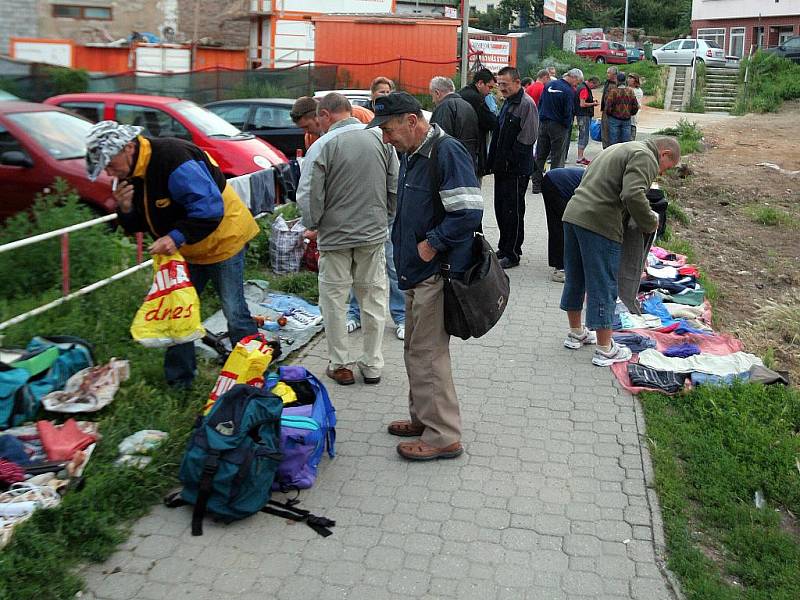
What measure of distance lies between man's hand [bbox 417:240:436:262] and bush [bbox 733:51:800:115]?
30.1 m

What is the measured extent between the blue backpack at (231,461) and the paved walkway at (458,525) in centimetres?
11

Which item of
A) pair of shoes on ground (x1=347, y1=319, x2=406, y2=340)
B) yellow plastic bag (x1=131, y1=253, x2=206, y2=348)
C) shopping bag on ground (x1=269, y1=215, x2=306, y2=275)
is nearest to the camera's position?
yellow plastic bag (x1=131, y1=253, x2=206, y2=348)

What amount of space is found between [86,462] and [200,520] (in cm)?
76

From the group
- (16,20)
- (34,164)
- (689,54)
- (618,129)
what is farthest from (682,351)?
(689,54)

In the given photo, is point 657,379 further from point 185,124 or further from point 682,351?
point 185,124

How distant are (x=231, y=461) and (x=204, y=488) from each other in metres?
0.19

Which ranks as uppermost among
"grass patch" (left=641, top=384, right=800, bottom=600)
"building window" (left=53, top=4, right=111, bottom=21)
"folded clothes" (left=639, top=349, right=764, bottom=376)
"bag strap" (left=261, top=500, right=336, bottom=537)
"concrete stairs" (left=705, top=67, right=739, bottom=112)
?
"building window" (left=53, top=4, right=111, bottom=21)

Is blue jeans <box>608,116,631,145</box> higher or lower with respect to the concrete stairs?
lower

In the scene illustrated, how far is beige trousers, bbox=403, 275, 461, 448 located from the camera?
497cm

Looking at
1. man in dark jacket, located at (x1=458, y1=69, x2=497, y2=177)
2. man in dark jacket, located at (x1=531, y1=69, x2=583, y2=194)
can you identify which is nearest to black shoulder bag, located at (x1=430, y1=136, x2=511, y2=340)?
man in dark jacket, located at (x1=458, y1=69, x2=497, y2=177)

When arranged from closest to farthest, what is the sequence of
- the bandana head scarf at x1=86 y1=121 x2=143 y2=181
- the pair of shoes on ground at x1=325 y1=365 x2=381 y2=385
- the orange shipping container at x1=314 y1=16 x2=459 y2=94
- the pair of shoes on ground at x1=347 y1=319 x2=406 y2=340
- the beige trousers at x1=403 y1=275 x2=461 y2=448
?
the bandana head scarf at x1=86 y1=121 x2=143 y2=181
the beige trousers at x1=403 y1=275 x2=461 y2=448
the pair of shoes on ground at x1=325 y1=365 x2=381 y2=385
the pair of shoes on ground at x1=347 y1=319 x2=406 y2=340
the orange shipping container at x1=314 y1=16 x2=459 y2=94

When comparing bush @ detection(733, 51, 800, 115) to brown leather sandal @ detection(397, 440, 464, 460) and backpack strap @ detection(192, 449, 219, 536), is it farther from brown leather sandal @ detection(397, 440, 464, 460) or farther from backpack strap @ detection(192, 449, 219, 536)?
backpack strap @ detection(192, 449, 219, 536)

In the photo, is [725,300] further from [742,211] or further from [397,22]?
[397,22]

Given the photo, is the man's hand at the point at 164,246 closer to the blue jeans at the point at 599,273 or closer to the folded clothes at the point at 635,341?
the blue jeans at the point at 599,273
